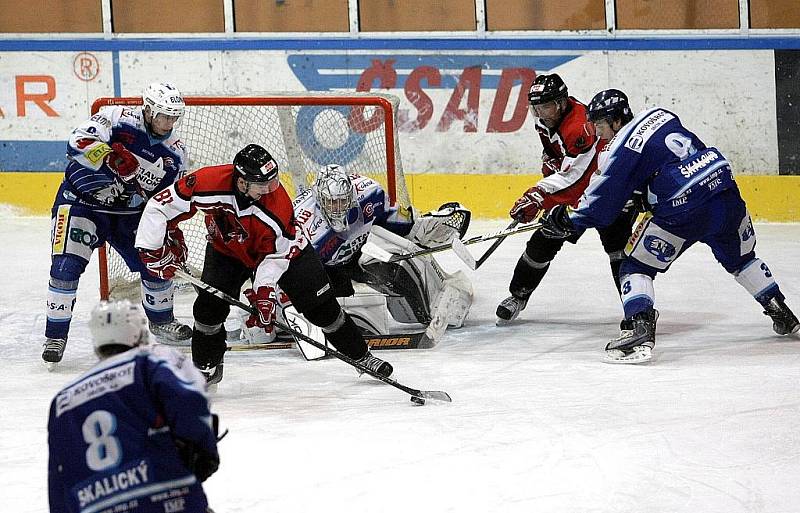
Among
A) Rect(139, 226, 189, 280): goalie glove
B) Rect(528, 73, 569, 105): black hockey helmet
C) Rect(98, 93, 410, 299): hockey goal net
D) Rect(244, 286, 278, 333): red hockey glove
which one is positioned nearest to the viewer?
Rect(244, 286, 278, 333): red hockey glove

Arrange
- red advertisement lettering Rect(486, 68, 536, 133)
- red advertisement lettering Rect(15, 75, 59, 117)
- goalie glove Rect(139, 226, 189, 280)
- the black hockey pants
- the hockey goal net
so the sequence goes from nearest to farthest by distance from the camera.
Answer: goalie glove Rect(139, 226, 189, 280)
the black hockey pants
the hockey goal net
red advertisement lettering Rect(486, 68, 536, 133)
red advertisement lettering Rect(15, 75, 59, 117)

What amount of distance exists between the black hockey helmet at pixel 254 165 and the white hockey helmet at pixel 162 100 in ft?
2.50

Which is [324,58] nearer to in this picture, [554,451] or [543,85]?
[543,85]

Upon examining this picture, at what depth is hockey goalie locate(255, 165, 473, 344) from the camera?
4508 mm

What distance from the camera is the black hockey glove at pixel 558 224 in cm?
468

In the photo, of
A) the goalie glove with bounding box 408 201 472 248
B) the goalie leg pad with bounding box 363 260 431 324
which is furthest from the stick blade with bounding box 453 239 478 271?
the goalie leg pad with bounding box 363 260 431 324

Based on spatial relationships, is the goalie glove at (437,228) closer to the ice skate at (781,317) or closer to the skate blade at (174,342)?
the skate blade at (174,342)

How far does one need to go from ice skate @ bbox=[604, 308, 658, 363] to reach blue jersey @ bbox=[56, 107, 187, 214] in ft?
5.94

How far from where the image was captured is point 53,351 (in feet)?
14.4

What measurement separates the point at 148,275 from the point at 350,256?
31.6 inches

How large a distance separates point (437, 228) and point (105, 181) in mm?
1340

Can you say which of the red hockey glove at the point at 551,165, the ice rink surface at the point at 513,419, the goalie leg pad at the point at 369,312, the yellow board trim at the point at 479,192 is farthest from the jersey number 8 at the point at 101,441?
the yellow board trim at the point at 479,192

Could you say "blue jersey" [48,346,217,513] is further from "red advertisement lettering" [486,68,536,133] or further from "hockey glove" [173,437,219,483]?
"red advertisement lettering" [486,68,536,133]

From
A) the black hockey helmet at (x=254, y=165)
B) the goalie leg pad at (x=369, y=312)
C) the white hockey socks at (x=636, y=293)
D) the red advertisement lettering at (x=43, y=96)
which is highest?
the red advertisement lettering at (x=43, y=96)
